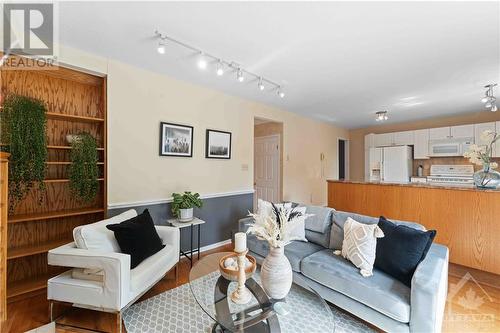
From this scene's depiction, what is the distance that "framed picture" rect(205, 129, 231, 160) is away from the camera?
3.37 meters

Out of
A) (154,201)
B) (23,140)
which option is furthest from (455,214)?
(23,140)

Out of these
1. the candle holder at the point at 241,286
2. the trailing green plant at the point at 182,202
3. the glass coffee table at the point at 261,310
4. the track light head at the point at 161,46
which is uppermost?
the track light head at the point at 161,46

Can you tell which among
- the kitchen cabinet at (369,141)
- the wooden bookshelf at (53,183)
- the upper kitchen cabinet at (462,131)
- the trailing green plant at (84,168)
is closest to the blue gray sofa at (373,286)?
the trailing green plant at (84,168)

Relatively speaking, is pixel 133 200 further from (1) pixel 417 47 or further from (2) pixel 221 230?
(1) pixel 417 47

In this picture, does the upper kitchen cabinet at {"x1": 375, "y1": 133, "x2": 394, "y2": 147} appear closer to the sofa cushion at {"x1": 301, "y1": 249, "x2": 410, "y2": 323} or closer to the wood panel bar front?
the wood panel bar front

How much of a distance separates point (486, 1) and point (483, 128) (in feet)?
13.3

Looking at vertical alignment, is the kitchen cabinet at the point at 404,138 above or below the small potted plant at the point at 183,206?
above

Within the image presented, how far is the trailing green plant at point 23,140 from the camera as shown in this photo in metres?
1.86

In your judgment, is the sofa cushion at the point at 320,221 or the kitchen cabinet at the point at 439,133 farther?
the kitchen cabinet at the point at 439,133

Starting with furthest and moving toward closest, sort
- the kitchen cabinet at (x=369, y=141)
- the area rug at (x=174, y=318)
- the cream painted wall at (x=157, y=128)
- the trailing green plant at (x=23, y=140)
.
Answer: the kitchen cabinet at (x=369, y=141) → the cream painted wall at (x=157, y=128) → the trailing green plant at (x=23, y=140) → the area rug at (x=174, y=318)

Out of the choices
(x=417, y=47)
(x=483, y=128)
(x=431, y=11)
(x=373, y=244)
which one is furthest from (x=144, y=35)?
(x=483, y=128)

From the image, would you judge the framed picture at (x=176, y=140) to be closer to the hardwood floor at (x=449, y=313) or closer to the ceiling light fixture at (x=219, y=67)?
the ceiling light fixture at (x=219, y=67)

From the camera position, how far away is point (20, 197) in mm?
1995

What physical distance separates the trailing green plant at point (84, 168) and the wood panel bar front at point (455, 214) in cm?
391
